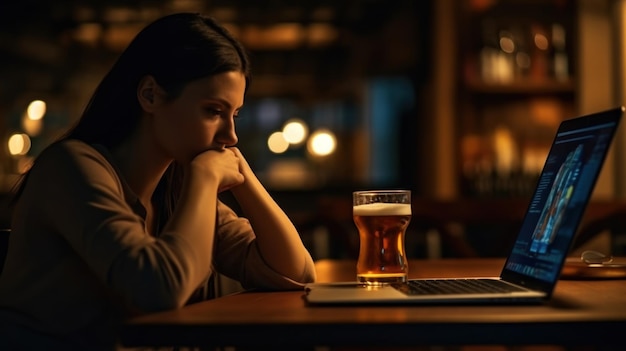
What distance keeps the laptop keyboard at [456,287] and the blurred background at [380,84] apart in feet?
8.21

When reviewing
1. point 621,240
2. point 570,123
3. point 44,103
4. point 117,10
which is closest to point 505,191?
point 621,240

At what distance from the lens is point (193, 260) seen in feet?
3.96

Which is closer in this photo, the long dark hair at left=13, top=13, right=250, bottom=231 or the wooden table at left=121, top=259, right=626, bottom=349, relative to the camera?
the wooden table at left=121, top=259, right=626, bottom=349

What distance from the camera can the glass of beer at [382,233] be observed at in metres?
1.42

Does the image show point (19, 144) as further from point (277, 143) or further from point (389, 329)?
point (389, 329)

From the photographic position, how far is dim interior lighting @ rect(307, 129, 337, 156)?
6.76 metres

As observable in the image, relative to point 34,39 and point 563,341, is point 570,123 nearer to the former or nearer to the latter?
point 563,341

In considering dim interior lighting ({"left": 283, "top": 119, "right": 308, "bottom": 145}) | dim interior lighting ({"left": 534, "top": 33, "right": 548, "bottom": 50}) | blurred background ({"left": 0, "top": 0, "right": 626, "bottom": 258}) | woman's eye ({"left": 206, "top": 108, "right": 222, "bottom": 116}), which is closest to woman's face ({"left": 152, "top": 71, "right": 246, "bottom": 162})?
woman's eye ({"left": 206, "top": 108, "right": 222, "bottom": 116})

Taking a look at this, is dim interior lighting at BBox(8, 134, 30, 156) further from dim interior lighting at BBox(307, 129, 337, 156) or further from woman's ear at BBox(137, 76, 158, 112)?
woman's ear at BBox(137, 76, 158, 112)

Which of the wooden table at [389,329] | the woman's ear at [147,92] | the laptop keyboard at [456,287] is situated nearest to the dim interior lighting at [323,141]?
the woman's ear at [147,92]

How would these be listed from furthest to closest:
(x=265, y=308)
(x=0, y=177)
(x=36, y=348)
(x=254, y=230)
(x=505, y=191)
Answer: (x=0, y=177), (x=505, y=191), (x=254, y=230), (x=36, y=348), (x=265, y=308)

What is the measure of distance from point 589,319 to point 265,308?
0.41 m

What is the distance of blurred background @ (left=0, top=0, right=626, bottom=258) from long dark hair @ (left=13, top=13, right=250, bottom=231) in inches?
97.2

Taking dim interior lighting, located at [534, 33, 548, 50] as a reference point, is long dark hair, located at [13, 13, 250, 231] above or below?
below
